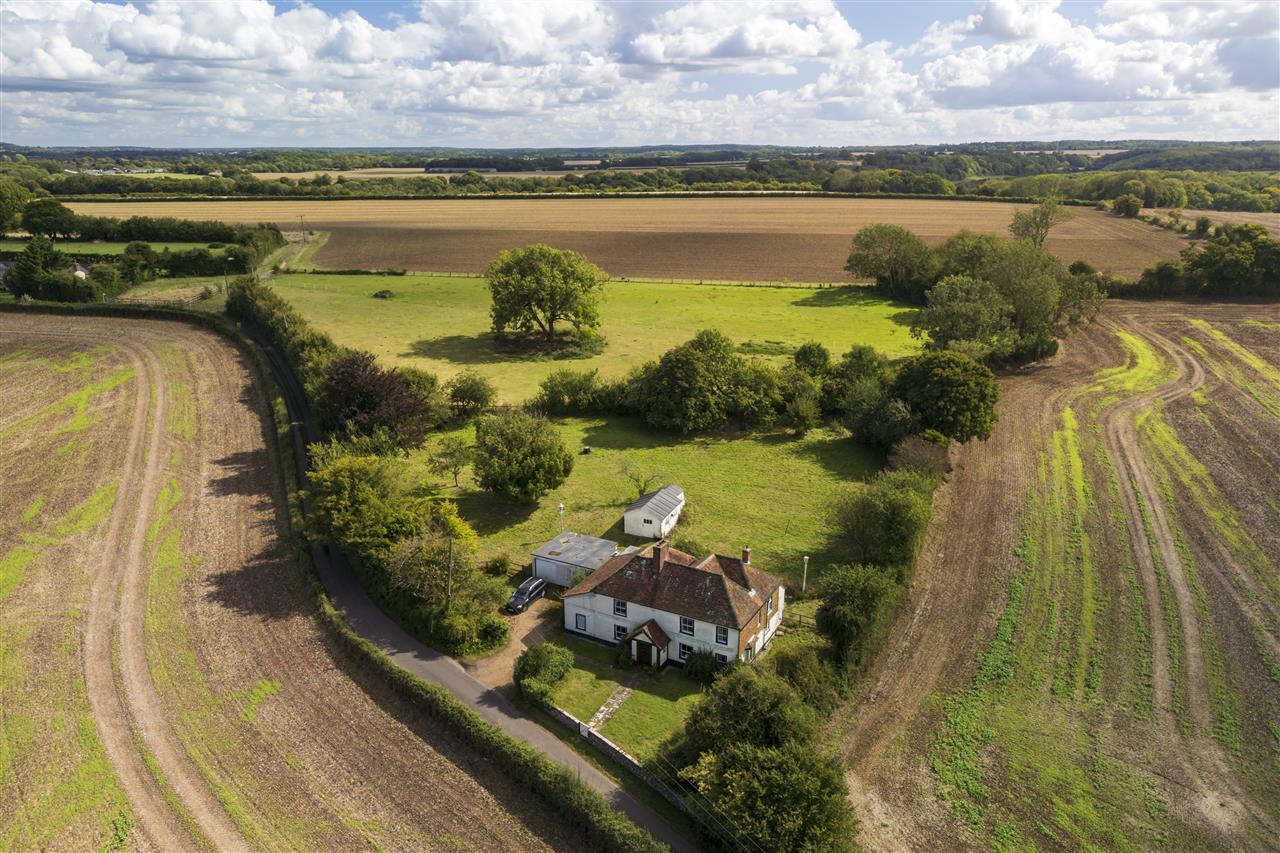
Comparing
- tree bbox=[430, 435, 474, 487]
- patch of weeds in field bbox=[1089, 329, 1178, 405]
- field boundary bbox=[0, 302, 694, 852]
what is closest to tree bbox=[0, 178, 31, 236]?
tree bbox=[430, 435, 474, 487]

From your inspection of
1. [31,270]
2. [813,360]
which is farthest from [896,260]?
[31,270]

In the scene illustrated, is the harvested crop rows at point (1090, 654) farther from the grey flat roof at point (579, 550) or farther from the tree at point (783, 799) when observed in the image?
the grey flat roof at point (579, 550)

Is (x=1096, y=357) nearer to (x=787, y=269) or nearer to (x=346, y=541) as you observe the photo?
(x=787, y=269)

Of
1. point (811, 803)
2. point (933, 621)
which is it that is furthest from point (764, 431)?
point (811, 803)

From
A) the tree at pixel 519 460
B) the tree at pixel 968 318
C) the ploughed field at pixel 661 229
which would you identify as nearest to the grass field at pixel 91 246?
the ploughed field at pixel 661 229

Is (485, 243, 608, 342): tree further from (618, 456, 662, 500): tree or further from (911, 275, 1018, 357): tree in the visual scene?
A: (911, 275, 1018, 357): tree

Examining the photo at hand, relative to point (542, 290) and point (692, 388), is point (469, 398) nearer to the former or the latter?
point (692, 388)

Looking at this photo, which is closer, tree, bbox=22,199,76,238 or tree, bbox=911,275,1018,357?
tree, bbox=911,275,1018,357
